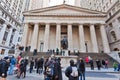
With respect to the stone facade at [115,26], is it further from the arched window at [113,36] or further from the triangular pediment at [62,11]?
the triangular pediment at [62,11]

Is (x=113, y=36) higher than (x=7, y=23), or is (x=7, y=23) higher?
(x=7, y=23)

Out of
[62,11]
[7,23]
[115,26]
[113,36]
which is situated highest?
[62,11]

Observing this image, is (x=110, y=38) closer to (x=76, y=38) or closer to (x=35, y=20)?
(x=76, y=38)

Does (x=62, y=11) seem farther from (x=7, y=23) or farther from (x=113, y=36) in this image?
(x=7, y=23)

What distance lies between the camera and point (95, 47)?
26.5 meters

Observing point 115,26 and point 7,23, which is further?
point 7,23

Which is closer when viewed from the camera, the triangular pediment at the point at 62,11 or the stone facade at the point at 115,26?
the stone facade at the point at 115,26

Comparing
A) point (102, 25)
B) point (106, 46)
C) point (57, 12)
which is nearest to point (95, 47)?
point (106, 46)

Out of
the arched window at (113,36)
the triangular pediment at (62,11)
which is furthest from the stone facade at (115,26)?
the triangular pediment at (62,11)

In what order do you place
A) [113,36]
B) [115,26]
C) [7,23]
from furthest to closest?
[7,23] → [113,36] → [115,26]

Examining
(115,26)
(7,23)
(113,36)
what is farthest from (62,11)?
(7,23)

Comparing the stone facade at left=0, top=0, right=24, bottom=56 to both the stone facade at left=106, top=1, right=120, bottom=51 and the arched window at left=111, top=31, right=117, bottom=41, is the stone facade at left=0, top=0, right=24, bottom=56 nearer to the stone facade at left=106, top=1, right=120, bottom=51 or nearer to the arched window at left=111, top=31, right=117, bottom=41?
the stone facade at left=106, top=1, right=120, bottom=51

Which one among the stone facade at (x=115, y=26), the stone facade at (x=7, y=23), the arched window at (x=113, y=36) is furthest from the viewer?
the stone facade at (x=7, y=23)

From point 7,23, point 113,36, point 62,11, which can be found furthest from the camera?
point 7,23
